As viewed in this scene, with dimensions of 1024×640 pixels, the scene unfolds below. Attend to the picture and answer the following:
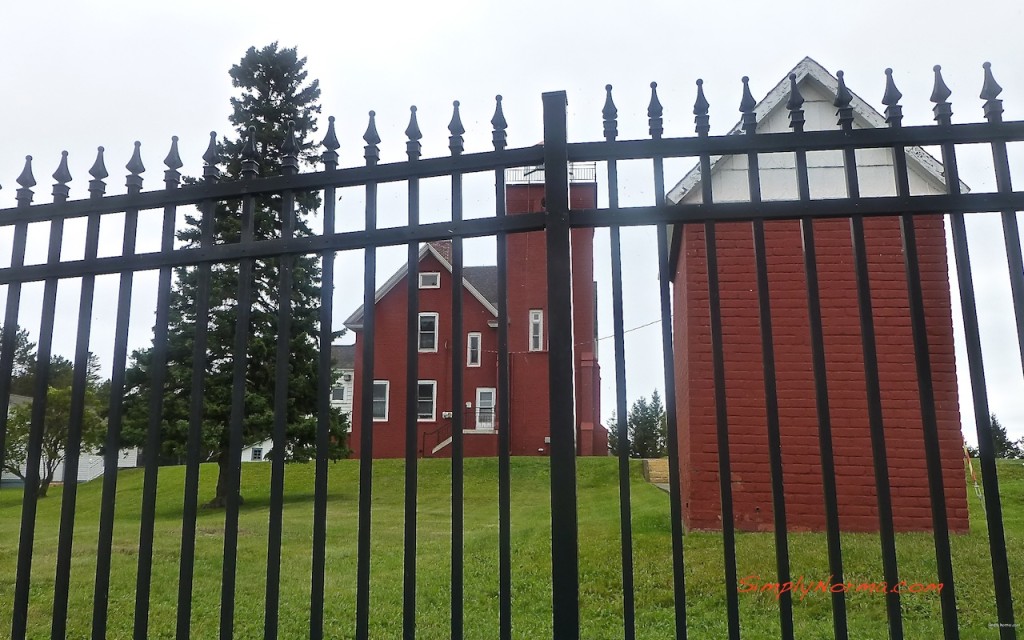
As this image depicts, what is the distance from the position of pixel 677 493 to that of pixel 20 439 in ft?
60.4

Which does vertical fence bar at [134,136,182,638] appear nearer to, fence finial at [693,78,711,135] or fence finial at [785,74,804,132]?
fence finial at [693,78,711,135]

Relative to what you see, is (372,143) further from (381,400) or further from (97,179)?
(381,400)

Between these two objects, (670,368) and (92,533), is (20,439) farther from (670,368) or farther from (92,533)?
(670,368)

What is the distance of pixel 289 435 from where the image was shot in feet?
49.2

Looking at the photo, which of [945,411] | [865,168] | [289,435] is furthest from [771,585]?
[289,435]

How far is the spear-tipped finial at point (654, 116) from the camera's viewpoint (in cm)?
267

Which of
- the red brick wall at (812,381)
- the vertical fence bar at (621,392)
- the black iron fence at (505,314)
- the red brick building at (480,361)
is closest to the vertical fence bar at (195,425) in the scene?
the black iron fence at (505,314)

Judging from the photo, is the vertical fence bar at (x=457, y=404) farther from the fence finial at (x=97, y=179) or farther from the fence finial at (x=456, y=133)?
the fence finial at (x=97, y=179)

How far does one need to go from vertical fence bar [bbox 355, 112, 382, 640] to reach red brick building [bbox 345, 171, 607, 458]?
1869cm

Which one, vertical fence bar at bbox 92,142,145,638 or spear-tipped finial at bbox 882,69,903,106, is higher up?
spear-tipped finial at bbox 882,69,903,106

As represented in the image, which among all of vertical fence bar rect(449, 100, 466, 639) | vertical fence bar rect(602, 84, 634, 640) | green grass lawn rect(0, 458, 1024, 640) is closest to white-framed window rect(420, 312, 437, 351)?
green grass lawn rect(0, 458, 1024, 640)

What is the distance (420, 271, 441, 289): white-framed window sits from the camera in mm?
24359

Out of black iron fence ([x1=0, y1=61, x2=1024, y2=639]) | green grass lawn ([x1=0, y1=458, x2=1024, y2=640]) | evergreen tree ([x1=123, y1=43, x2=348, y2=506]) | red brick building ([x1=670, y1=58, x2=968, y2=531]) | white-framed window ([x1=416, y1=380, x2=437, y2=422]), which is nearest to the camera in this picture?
black iron fence ([x1=0, y1=61, x2=1024, y2=639])

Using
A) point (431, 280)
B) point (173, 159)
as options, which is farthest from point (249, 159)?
point (431, 280)
